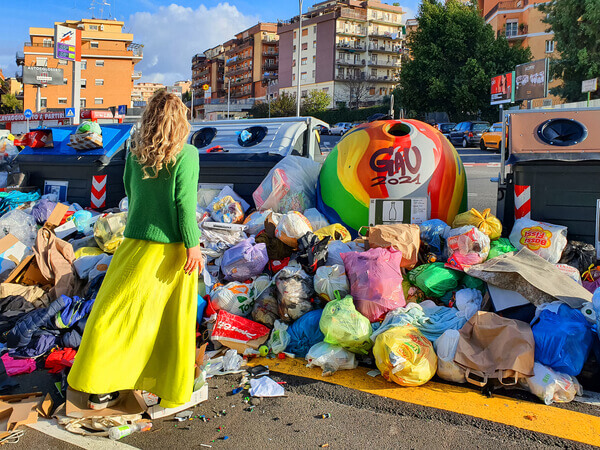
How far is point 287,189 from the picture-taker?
537 centimetres

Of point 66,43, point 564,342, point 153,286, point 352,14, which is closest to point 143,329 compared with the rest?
point 153,286

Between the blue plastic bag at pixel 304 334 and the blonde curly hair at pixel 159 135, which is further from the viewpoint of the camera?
the blue plastic bag at pixel 304 334

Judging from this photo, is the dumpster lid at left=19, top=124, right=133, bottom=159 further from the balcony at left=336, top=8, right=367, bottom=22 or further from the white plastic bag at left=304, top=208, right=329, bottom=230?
the balcony at left=336, top=8, right=367, bottom=22

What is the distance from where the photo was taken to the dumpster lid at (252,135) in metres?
6.33

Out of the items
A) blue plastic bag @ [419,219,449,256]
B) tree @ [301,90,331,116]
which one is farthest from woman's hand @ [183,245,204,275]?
tree @ [301,90,331,116]

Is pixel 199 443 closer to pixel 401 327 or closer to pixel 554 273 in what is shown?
pixel 401 327

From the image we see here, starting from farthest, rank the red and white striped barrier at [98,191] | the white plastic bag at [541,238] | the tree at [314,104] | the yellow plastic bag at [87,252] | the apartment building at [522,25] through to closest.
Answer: the tree at [314,104] < the apartment building at [522,25] < the red and white striped barrier at [98,191] < the yellow plastic bag at [87,252] < the white plastic bag at [541,238]

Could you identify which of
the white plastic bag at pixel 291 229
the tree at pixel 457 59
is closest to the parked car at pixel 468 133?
the tree at pixel 457 59

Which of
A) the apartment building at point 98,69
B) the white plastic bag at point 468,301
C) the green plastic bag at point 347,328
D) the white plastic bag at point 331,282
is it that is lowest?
the green plastic bag at point 347,328

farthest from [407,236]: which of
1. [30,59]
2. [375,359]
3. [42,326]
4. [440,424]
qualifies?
[30,59]

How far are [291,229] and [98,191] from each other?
3.26 m

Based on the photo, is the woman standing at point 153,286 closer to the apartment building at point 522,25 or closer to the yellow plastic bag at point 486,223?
the yellow plastic bag at point 486,223

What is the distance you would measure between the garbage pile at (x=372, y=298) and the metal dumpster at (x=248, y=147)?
→ 0.98 m

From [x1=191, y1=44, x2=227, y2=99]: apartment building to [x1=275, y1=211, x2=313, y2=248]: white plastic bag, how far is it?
94.6 metres
